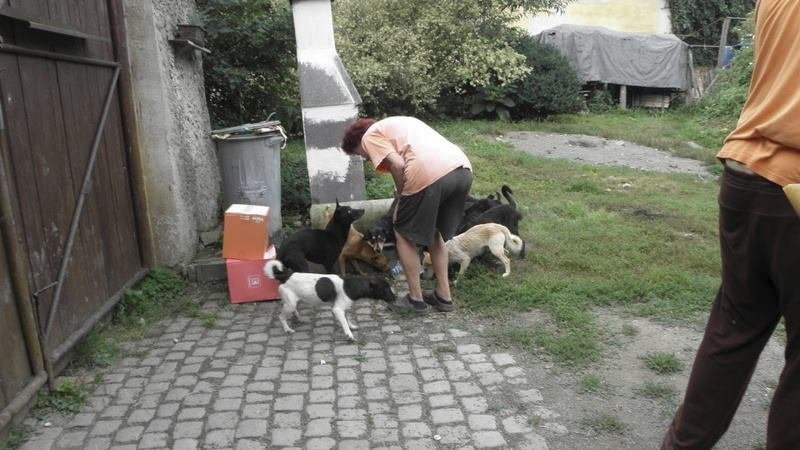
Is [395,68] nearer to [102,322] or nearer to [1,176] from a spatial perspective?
[102,322]

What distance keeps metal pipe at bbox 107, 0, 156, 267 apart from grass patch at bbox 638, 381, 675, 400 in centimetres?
405

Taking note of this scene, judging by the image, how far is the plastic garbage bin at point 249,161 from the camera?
5.78m

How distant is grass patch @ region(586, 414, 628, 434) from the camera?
3.06 meters

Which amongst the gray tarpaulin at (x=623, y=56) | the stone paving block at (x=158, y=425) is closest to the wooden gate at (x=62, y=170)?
the stone paving block at (x=158, y=425)

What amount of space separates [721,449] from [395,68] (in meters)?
11.5

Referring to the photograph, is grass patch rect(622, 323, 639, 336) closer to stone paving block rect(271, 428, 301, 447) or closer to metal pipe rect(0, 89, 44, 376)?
stone paving block rect(271, 428, 301, 447)

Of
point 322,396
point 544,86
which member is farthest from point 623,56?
point 322,396

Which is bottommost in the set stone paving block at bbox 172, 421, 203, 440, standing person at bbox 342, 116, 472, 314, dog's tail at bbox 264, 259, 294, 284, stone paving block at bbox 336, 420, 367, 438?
stone paving block at bbox 336, 420, 367, 438

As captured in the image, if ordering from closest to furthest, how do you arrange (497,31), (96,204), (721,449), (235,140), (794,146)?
(794,146)
(721,449)
(96,204)
(235,140)
(497,31)

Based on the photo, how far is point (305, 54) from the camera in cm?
656

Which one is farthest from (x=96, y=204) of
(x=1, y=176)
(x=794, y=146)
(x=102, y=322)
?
(x=794, y=146)

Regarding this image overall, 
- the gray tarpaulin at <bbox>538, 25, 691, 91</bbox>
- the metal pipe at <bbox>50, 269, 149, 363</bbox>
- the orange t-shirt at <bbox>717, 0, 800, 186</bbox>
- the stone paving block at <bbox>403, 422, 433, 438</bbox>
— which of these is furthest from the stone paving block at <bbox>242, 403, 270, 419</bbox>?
the gray tarpaulin at <bbox>538, 25, 691, 91</bbox>

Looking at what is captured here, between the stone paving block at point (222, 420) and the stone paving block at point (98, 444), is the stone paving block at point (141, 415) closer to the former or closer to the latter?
the stone paving block at point (98, 444)

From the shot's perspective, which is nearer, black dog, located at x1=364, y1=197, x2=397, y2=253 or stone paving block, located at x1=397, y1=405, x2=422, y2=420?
stone paving block, located at x1=397, y1=405, x2=422, y2=420
